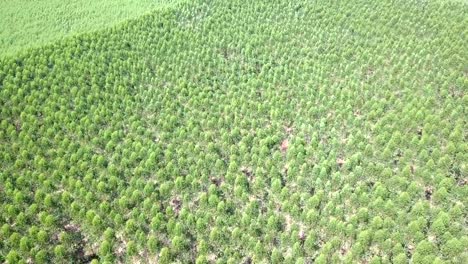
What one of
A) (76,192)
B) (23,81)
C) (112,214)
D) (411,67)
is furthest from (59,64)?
(411,67)

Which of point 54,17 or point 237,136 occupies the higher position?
point 54,17

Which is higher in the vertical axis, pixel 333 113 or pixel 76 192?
pixel 333 113

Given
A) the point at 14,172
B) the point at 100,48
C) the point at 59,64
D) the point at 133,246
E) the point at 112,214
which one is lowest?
the point at 133,246

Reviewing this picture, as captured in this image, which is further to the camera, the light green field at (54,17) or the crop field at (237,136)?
the light green field at (54,17)

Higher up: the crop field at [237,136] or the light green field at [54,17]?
the light green field at [54,17]

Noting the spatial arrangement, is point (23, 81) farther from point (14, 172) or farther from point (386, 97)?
point (386, 97)
